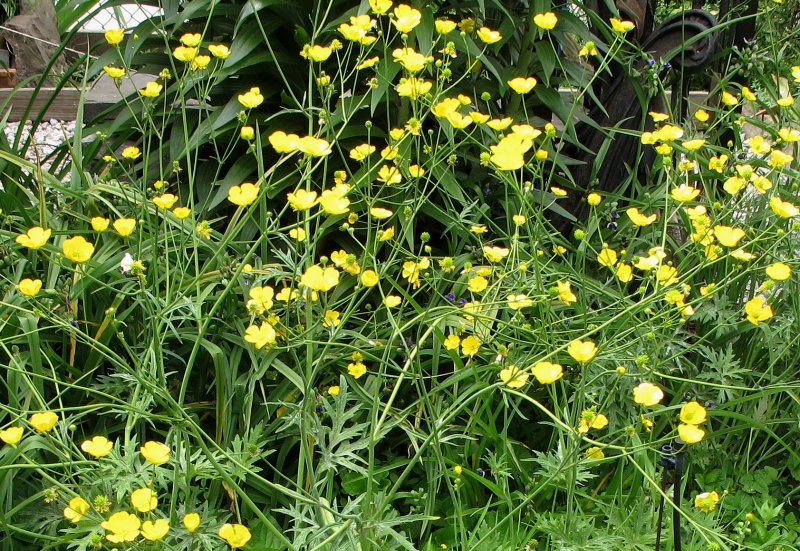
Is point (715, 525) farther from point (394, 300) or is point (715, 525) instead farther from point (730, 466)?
point (394, 300)

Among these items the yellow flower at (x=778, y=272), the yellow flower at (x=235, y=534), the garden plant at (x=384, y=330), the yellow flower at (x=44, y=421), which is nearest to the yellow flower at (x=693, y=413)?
the garden plant at (x=384, y=330)

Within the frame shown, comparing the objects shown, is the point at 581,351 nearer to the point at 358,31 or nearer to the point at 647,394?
the point at 647,394

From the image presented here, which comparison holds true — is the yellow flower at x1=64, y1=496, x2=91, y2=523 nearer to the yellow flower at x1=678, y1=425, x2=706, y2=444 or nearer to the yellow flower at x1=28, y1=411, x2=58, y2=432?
the yellow flower at x1=28, y1=411, x2=58, y2=432

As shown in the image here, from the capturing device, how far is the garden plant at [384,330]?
4.51 ft

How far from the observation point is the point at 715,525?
1678 millimetres

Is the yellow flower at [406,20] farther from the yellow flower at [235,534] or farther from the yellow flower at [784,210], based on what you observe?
the yellow flower at [235,534]

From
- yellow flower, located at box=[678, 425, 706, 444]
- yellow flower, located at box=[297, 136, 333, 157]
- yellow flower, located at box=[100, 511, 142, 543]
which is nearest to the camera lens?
yellow flower, located at box=[678, 425, 706, 444]

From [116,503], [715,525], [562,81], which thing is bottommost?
[715,525]

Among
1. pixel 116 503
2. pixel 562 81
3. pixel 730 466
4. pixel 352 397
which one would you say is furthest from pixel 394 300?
pixel 562 81

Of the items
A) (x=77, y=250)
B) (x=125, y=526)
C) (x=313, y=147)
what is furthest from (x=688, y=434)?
(x=77, y=250)

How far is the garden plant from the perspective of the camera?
138 cm

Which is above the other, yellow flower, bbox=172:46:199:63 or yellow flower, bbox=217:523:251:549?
yellow flower, bbox=172:46:199:63

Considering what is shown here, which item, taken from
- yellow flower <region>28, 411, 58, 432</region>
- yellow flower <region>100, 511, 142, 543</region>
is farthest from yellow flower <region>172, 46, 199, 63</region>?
yellow flower <region>100, 511, 142, 543</region>

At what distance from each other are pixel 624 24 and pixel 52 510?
62.6 inches
